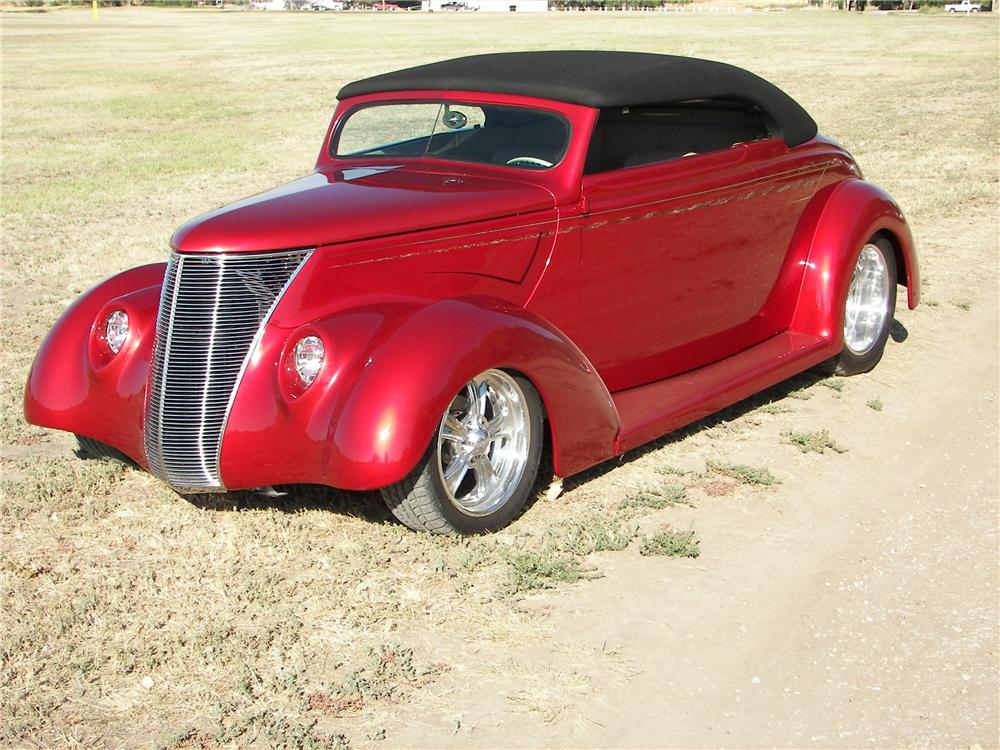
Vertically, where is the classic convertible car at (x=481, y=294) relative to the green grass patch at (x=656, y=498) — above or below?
above

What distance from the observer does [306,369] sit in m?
3.88

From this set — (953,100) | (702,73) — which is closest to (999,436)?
(702,73)

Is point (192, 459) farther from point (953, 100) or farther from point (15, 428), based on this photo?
point (953, 100)

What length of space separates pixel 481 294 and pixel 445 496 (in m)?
0.83

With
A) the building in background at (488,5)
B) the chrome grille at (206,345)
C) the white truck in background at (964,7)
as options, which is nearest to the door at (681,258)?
the chrome grille at (206,345)

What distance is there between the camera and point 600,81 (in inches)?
188

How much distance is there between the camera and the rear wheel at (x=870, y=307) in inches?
242

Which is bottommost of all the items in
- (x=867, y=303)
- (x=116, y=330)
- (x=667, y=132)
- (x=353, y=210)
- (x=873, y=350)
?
(x=873, y=350)

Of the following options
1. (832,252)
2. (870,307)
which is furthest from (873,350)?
(832,252)

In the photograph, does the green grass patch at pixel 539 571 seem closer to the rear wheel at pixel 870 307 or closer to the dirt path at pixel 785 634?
the dirt path at pixel 785 634

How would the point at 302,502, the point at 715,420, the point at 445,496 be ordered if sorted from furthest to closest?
the point at 715,420, the point at 302,502, the point at 445,496

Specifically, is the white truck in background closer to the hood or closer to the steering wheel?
the steering wheel

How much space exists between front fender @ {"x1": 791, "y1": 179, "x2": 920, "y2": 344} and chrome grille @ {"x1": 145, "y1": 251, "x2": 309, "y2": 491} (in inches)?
115

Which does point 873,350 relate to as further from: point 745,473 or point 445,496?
point 445,496
